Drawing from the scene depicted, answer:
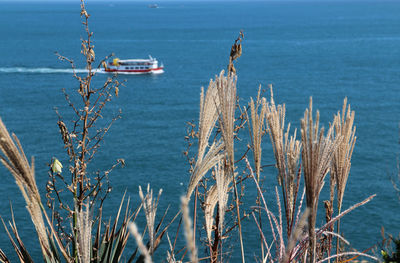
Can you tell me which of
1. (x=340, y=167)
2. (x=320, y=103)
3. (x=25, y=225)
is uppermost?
(x=340, y=167)

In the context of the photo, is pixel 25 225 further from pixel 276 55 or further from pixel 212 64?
pixel 276 55

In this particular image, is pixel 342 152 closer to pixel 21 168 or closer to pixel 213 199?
pixel 213 199

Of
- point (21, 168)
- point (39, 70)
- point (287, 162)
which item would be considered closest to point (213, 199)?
point (287, 162)

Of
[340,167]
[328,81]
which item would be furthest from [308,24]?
[340,167]

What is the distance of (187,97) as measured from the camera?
42969 mm

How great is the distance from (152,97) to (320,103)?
516 inches

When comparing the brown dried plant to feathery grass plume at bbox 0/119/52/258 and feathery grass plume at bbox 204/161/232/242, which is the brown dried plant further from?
feathery grass plume at bbox 204/161/232/242

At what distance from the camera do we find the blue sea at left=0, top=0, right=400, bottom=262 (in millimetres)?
26109

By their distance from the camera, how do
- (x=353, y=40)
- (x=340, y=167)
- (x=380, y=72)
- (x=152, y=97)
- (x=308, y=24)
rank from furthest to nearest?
(x=308, y=24) → (x=353, y=40) → (x=380, y=72) → (x=152, y=97) → (x=340, y=167)

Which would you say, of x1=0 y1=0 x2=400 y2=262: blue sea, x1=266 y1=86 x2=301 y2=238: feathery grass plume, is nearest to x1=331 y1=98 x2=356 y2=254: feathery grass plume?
x1=266 y1=86 x2=301 y2=238: feathery grass plume

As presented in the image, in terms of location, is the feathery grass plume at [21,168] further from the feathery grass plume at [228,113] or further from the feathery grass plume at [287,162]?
the feathery grass plume at [287,162]

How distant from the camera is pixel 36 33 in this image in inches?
3410

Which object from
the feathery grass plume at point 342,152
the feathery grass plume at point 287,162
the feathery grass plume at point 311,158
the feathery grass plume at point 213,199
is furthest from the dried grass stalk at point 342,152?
the feathery grass plume at point 311,158

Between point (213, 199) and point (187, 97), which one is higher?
point (213, 199)
